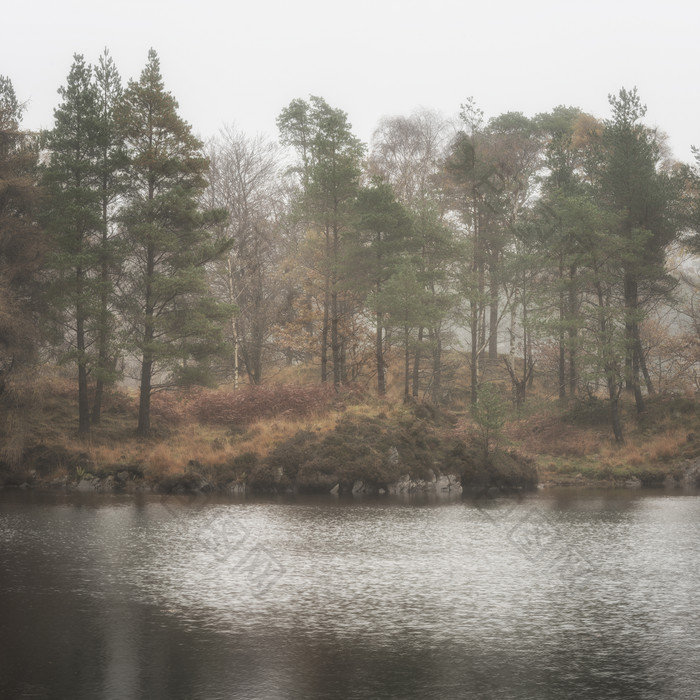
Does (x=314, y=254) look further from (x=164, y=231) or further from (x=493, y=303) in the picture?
(x=493, y=303)

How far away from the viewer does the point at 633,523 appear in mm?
20766

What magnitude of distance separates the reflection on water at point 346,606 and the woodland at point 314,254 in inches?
436

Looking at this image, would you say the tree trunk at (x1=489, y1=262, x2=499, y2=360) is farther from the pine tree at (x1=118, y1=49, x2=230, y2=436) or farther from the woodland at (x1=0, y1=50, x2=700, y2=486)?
the pine tree at (x1=118, y1=49, x2=230, y2=436)

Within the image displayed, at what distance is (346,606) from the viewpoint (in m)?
12.3

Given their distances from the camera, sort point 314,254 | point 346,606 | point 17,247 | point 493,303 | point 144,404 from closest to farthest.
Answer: point 346,606 → point 17,247 → point 144,404 → point 314,254 → point 493,303

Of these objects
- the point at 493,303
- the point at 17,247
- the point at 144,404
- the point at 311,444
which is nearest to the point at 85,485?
the point at 144,404

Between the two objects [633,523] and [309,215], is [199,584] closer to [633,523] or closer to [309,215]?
[633,523]

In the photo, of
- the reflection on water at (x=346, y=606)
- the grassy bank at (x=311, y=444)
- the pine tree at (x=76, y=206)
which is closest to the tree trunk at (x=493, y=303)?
the grassy bank at (x=311, y=444)

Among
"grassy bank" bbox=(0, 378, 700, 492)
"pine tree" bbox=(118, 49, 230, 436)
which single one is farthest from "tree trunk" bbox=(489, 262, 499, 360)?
"pine tree" bbox=(118, 49, 230, 436)

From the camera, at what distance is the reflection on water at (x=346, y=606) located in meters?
9.01

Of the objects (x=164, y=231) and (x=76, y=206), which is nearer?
(x=76, y=206)

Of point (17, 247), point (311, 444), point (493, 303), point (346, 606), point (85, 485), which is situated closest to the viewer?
point (346, 606)

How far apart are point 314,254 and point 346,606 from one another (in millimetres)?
29770

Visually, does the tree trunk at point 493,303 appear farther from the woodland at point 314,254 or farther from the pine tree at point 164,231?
the pine tree at point 164,231
